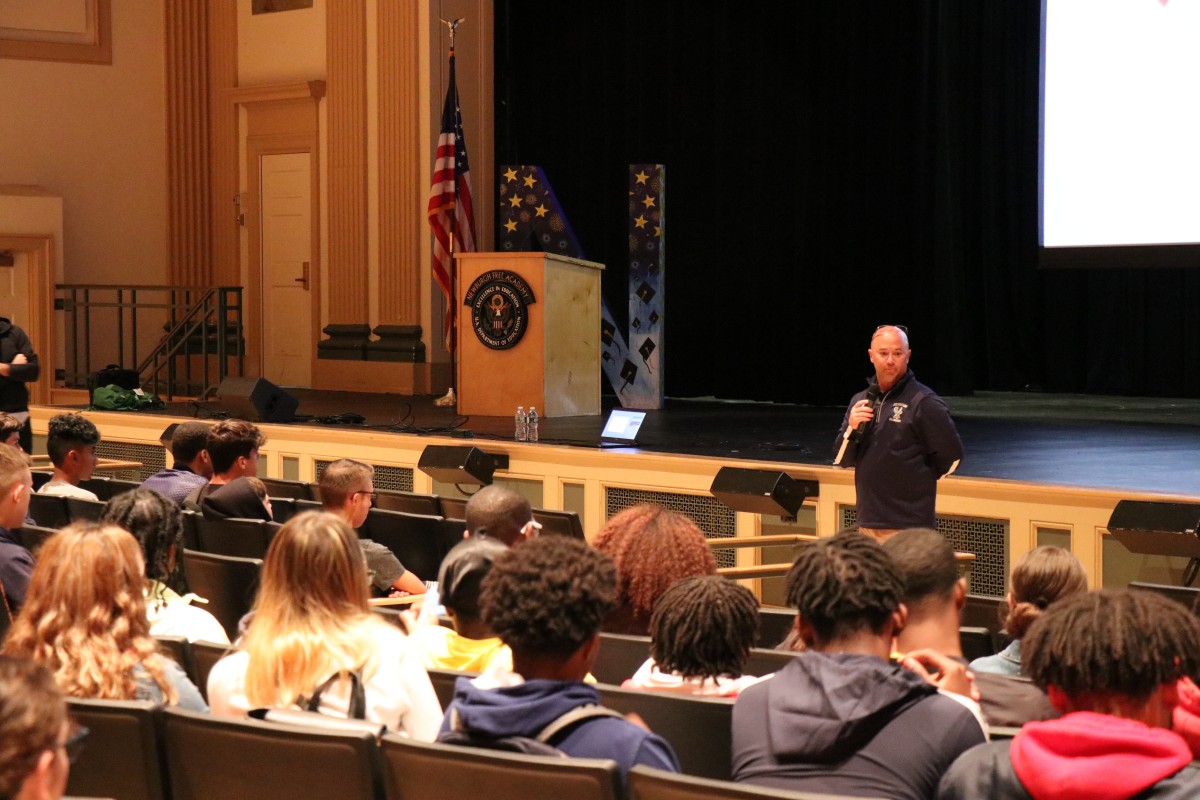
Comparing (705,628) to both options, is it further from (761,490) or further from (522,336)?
(522,336)

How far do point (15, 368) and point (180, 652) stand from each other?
5.71m

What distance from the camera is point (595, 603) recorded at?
7.00ft

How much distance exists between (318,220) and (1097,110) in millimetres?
7341

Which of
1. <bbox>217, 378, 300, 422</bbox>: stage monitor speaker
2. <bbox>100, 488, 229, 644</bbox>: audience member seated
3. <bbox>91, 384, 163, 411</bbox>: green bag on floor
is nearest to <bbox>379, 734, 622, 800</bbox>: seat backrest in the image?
<bbox>100, 488, 229, 644</bbox>: audience member seated

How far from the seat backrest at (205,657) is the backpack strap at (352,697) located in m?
0.44

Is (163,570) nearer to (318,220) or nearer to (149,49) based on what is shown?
(318,220)

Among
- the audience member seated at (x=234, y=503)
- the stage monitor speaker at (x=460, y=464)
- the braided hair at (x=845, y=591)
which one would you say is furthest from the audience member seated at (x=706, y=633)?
the stage monitor speaker at (x=460, y=464)

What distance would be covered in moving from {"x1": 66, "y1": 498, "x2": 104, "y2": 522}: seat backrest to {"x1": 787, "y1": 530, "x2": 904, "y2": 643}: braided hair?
3.46m

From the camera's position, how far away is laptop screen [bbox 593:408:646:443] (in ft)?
25.1

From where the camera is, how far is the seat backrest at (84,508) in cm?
511

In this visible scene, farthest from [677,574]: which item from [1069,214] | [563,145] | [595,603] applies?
[563,145]

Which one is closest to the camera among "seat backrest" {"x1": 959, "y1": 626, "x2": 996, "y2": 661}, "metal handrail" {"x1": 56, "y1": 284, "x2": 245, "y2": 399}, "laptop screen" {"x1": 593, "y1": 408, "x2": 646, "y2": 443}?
"seat backrest" {"x1": 959, "y1": 626, "x2": 996, "y2": 661}

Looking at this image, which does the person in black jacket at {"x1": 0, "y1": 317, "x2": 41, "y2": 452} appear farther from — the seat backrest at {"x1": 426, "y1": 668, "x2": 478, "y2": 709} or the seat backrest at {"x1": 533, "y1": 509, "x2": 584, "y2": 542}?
the seat backrest at {"x1": 426, "y1": 668, "x2": 478, "y2": 709}

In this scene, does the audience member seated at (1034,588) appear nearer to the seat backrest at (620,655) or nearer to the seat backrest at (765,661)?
the seat backrest at (765,661)
